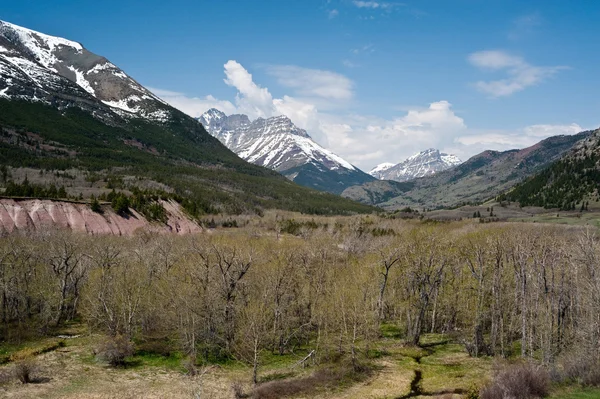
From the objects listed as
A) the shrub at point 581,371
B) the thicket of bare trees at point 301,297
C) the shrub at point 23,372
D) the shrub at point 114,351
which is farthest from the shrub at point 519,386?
the shrub at point 23,372

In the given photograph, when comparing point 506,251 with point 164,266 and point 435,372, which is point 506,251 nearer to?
point 435,372

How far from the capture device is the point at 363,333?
5134 cm

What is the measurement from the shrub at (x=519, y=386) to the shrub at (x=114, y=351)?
37.9m

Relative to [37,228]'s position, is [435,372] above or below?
below

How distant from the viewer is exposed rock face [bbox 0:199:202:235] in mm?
91812

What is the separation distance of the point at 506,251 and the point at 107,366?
51.2m

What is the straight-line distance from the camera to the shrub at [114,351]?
4722 cm

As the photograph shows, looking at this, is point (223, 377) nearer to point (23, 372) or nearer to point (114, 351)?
point (114, 351)

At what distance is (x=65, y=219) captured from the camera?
4090 inches

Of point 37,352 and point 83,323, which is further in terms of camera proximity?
point 83,323

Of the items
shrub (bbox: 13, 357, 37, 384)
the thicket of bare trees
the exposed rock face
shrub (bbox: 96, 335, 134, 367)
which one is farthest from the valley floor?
the exposed rock face

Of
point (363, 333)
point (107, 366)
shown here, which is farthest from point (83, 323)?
point (363, 333)

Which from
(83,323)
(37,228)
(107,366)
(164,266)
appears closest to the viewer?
(107,366)

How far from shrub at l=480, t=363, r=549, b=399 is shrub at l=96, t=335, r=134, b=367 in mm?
37921
